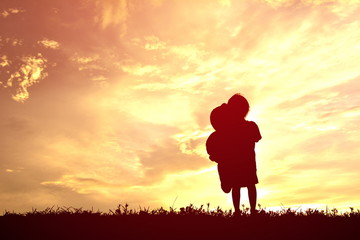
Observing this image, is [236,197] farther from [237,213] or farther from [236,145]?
[236,145]

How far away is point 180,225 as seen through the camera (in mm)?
9016

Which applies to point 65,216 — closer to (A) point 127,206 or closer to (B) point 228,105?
(A) point 127,206

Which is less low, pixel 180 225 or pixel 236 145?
pixel 236 145

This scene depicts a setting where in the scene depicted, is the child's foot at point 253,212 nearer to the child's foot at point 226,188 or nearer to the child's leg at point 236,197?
the child's leg at point 236,197

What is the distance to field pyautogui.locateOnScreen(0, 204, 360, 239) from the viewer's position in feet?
27.8

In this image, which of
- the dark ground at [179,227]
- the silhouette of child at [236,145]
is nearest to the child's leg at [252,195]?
the silhouette of child at [236,145]

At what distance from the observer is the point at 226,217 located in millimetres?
10281

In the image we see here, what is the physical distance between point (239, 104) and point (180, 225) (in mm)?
3378

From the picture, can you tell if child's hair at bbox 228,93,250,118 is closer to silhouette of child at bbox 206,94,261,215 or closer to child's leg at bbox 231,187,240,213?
silhouette of child at bbox 206,94,261,215

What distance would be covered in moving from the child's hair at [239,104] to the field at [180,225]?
2514 mm

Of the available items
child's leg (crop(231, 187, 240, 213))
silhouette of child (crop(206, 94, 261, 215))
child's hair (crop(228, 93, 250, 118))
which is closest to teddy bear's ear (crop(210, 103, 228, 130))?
silhouette of child (crop(206, 94, 261, 215))

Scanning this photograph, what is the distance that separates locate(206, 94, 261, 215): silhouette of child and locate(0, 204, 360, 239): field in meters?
0.69

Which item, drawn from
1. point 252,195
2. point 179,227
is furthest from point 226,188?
point 179,227

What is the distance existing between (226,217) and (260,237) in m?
2.02
